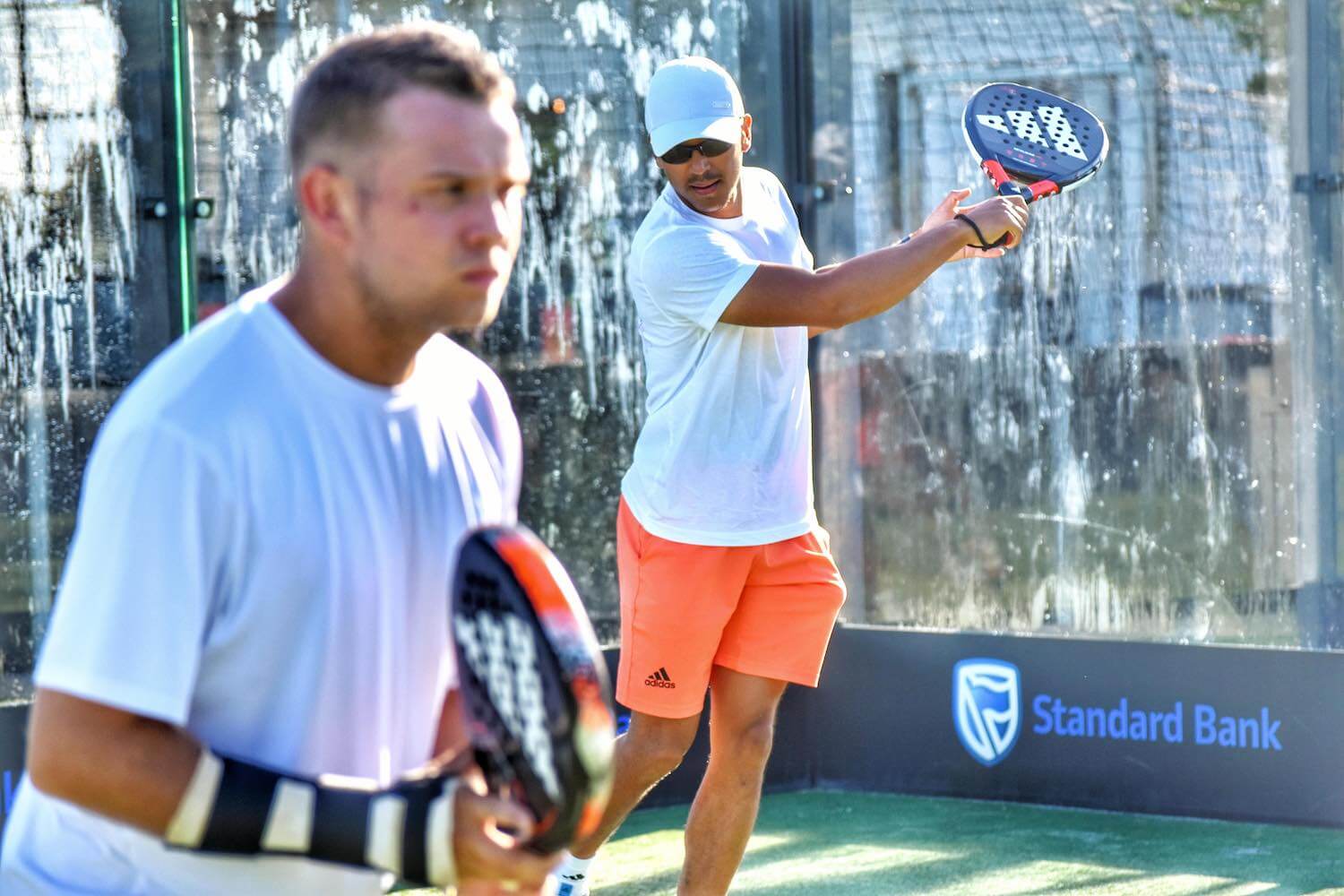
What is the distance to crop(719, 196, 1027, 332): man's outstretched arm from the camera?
359 cm

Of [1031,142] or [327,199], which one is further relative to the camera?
[1031,142]

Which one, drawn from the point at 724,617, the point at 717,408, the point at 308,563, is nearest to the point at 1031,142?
the point at 717,408

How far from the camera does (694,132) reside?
12.4ft

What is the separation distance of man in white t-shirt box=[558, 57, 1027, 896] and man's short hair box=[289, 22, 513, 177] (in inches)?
81.1

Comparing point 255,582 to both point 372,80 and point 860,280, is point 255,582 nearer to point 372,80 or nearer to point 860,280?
point 372,80

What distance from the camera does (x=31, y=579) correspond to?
489 cm

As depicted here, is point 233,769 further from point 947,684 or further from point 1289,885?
point 947,684

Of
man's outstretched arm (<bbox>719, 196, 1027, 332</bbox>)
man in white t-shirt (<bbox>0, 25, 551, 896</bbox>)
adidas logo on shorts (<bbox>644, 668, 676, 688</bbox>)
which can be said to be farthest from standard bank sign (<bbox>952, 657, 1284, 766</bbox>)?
man in white t-shirt (<bbox>0, 25, 551, 896</bbox>)

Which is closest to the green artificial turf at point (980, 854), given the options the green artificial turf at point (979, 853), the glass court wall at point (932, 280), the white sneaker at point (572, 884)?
the green artificial turf at point (979, 853)

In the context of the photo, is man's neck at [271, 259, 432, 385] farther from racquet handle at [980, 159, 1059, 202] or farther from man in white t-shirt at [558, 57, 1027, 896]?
racquet handle at [980, 159, 1059, 202]

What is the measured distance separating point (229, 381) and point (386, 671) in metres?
0.33

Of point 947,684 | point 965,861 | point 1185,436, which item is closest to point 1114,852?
point 965,861

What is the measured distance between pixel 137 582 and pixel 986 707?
425 cm

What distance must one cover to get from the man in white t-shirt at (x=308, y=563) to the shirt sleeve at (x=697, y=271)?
1.91 meters
